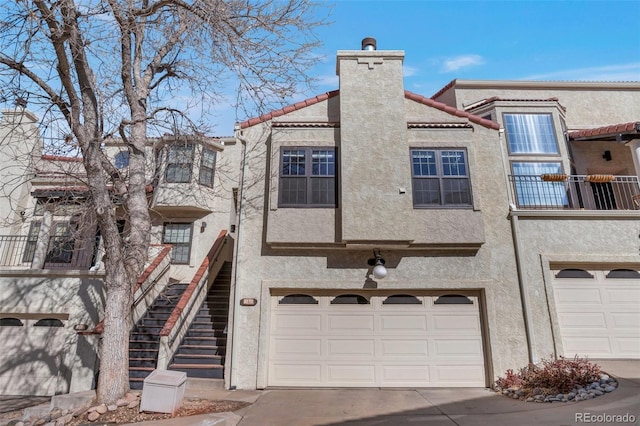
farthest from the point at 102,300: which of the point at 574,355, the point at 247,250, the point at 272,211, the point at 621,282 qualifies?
the point at 621,282

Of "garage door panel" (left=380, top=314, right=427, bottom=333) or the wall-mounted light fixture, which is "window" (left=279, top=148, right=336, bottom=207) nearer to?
the wall-mounted light fixture

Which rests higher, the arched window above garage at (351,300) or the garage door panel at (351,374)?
the arched window above garage at (351,300)

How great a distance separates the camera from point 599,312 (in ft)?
28.6

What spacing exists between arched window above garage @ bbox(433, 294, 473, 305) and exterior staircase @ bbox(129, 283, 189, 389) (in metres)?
6.66

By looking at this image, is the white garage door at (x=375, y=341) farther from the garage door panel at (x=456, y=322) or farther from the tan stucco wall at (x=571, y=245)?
the tan stucco wall at (x=571, y=245)

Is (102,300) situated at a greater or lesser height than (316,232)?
lesser

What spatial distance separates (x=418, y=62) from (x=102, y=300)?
37.2 feet

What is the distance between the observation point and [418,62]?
32.8 ft

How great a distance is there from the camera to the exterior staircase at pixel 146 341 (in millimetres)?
8430

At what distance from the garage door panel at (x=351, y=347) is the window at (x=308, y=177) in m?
3.39

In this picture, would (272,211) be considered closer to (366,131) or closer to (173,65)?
(366,131)

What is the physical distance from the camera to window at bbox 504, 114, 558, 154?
504 inches

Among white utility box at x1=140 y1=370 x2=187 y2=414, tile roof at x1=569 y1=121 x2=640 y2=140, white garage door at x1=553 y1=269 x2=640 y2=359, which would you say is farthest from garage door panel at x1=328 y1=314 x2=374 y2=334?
tile roof at x1=569 y1=121 x2=640 y2=140

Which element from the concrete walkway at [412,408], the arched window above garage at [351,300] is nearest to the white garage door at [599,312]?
the concrete walkway at [412,408]
